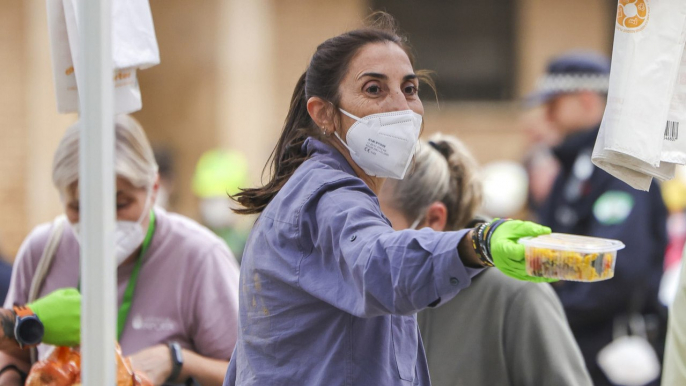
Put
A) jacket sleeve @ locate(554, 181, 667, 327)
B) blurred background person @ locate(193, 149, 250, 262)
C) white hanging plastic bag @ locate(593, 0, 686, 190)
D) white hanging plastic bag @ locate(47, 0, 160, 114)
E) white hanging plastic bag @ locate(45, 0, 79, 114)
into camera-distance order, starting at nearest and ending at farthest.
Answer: white hanging plastic bag @ locate(593, 0, 686, 190)
white hanging plastic bag @ locate(47, 0, 160, 114)
white hanging plastic bag @ locate(45, 0, 79, 114)
jacket sleeve @ locate(554, 181, 667, 327)
blurred background person @ locate(193, 149, 250, 262)

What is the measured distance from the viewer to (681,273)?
8.23ft

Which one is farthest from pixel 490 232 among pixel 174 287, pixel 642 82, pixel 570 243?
pixel 174 287

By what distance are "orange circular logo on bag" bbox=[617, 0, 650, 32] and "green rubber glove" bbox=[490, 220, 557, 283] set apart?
66 cm

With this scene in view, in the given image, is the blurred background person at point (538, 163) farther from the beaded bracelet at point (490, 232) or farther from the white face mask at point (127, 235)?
the beaded bracelet at point (490, 232)

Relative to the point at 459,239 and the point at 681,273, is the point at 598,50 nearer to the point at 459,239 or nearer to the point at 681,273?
the point at 681,273

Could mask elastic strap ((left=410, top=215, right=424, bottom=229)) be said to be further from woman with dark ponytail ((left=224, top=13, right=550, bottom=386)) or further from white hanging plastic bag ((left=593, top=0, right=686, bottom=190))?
white hanging plastic bag ((left=593, top=0, right=686, bottom=190))

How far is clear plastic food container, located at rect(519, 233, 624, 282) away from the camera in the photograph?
154 cm

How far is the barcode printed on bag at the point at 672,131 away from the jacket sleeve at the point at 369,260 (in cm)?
71

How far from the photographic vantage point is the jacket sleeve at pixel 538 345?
259 centimetres

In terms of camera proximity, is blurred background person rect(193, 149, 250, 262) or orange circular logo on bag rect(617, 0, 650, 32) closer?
orange circular logo on bag rect(617, 0, 650, 32)

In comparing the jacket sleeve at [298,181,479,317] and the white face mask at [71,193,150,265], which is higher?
the jacket sleeve at [298,181,479,317]

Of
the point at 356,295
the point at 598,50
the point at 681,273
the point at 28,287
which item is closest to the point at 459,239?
the point at 356,295

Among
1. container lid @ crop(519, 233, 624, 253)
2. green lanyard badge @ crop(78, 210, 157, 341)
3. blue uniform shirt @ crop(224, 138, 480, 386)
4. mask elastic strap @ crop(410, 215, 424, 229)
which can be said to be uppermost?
container lid @ crop(519, 233, 624, 253)

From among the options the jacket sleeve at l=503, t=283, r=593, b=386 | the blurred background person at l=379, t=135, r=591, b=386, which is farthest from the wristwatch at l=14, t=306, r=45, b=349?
the jacket sleeve at l=503, t=283, r=593, b=386
